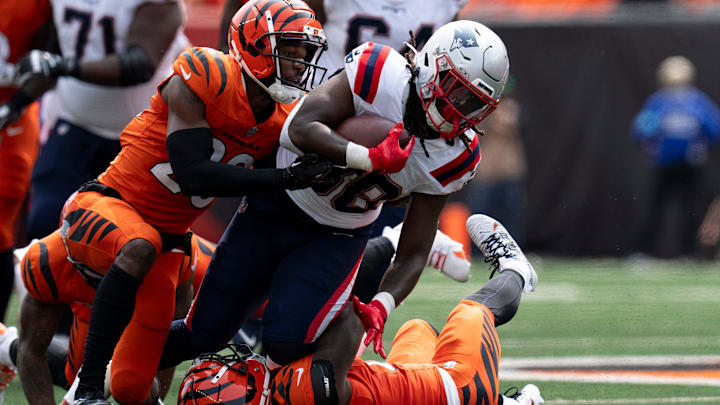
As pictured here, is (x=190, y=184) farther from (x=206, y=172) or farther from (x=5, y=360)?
(x=5, y=360)

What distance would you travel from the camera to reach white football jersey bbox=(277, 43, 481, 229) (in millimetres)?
3592

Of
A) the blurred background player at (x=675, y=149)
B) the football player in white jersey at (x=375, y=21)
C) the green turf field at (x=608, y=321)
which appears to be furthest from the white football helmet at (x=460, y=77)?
the blurred background player at (x=675, y=149)

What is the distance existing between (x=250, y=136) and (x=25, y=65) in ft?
5.12

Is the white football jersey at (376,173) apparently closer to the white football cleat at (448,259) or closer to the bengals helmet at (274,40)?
the bengals helmet at (274,40)

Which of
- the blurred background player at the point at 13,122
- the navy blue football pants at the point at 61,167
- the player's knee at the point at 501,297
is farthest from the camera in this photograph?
the blurred background player at the point at 13,122

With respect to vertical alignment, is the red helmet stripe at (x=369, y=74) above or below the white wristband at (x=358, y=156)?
above

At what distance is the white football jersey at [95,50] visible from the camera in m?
5.16

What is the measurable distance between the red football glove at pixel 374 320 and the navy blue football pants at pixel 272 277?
144mm

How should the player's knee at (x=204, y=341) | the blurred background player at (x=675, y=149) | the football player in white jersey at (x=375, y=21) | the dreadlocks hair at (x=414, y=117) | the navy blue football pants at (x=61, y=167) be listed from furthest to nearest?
the blurred background player at (x=675, y=149) → the navy blue football pants at (x=61, y=167) → the football player in white jersey at (x=375, y=21) → the player's knee at (x=204, y=341) → the dreadlocks hair at (x=414, y=117)

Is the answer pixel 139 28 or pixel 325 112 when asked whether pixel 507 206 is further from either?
pixel 325 112

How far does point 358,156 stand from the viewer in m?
3.41

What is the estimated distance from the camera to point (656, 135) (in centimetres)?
1016

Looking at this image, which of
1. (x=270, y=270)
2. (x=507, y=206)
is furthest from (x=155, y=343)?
(x=507, y=206)

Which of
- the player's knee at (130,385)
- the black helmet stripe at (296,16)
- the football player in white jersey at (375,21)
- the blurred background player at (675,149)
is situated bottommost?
the blurred background player at (675,149)
